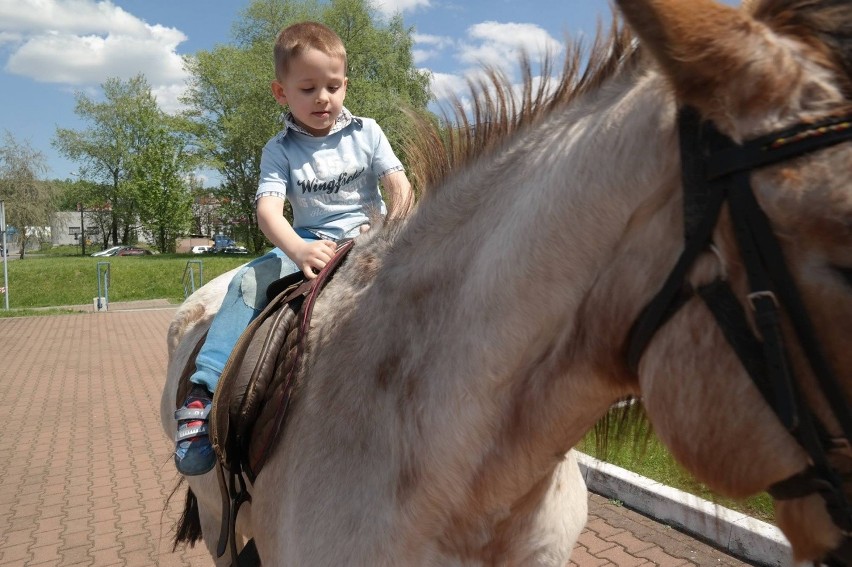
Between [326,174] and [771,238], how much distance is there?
6.33 feet

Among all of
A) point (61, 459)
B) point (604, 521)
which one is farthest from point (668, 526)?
point (61, 459)

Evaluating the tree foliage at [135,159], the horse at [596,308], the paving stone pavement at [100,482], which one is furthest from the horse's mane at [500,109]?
the tree foliage at [135,159]

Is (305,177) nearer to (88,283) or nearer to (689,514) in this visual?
(689,514)

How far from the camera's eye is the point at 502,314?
4.11ft

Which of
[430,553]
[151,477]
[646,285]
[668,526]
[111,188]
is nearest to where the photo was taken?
[646,285]

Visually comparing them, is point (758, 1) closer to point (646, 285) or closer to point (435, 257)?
point (646, 285)

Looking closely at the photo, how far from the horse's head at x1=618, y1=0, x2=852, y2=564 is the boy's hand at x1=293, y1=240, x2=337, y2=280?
1.32 meters

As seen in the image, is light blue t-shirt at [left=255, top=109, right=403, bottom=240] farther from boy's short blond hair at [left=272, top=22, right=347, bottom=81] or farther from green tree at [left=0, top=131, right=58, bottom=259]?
Answer: green tree at [left=0, top=131, right=58, bottom=259]

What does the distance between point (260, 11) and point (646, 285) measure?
42.3m

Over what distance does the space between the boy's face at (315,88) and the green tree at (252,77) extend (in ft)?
76.3

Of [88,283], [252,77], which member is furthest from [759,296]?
[252,77]

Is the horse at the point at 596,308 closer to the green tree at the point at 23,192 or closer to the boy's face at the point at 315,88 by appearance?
the boy's face at the point at 315,88

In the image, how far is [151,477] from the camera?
6098mm

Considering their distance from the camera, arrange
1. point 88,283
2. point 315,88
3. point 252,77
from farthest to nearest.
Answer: point 252,77
point 88,283
point 315,88
